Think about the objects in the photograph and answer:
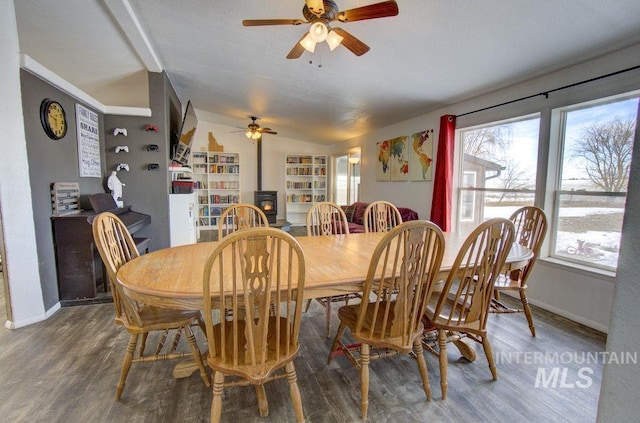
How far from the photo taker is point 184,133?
4.23 metres

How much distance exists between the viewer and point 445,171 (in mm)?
3705

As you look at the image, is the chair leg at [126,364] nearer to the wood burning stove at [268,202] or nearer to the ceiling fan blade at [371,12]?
the ceiling fan blade at [371,12]

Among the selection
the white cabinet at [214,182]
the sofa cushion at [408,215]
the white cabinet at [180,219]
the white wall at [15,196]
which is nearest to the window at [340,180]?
the white cabinet at [214,182]

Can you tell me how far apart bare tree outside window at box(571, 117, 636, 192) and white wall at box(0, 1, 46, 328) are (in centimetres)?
459

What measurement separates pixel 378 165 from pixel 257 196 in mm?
3113

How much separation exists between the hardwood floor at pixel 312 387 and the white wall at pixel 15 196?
0.24 meters

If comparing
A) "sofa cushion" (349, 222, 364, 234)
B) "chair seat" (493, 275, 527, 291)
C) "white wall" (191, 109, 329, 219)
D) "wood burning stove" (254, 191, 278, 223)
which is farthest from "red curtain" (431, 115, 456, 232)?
"white wall" (191, 109, 329, 219)

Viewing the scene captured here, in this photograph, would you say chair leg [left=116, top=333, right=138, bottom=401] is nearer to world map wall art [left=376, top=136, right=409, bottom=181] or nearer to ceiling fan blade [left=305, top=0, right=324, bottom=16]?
ceiling fan blade [left=305, top=0, right=324, bottom=16]

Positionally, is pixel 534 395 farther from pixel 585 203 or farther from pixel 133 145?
pixel 133 145

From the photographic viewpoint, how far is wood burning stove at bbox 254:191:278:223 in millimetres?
7070

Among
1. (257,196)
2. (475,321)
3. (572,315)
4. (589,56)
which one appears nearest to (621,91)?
(589,56)

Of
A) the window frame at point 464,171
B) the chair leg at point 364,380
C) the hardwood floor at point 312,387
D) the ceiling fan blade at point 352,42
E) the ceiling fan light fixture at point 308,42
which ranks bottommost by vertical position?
the hardwood floor at point 312,387

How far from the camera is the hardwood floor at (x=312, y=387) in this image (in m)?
1.46

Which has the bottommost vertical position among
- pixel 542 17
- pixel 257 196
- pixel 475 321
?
pixel 475 321
